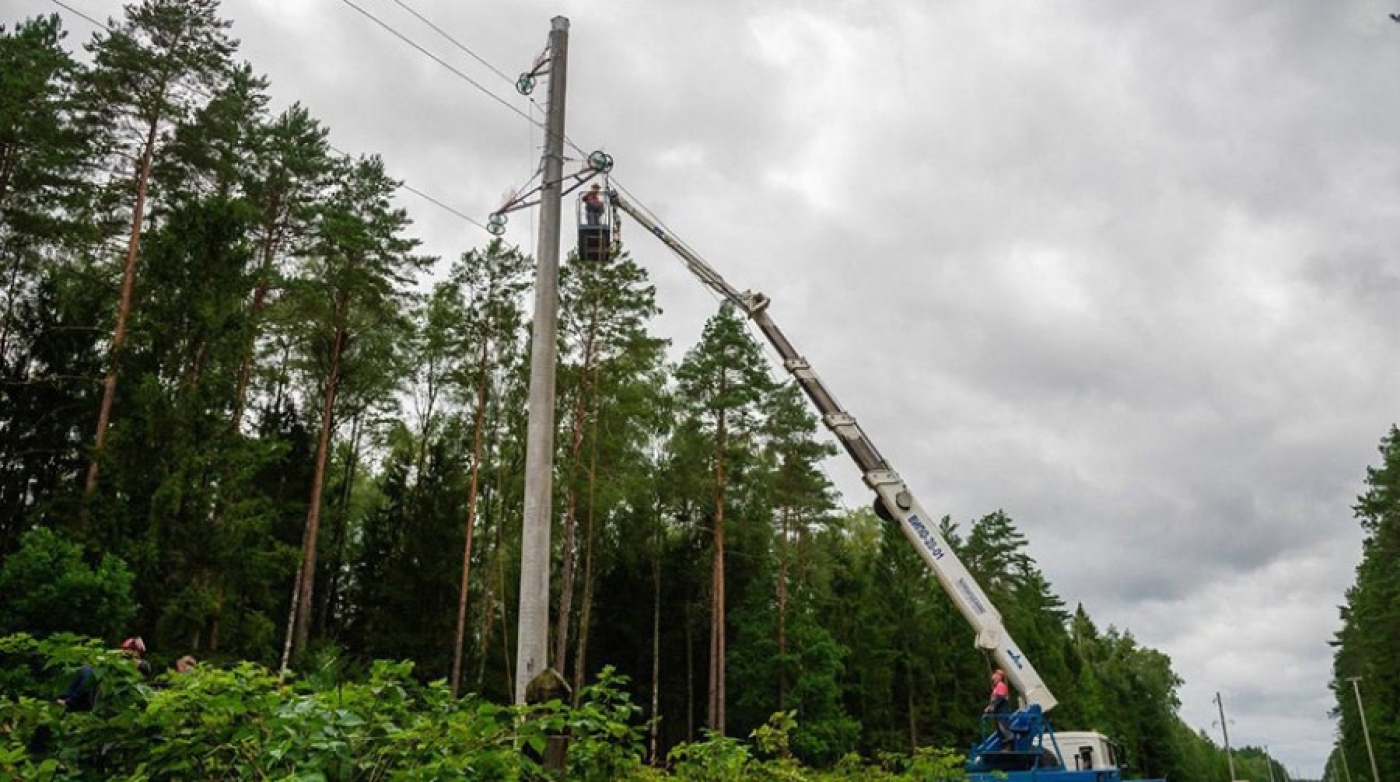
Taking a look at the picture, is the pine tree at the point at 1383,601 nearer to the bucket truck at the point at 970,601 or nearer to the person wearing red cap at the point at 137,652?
the bucket truck at the point at 970,601

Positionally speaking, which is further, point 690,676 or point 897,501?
point 690,676

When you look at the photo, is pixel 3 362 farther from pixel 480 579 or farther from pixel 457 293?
pixel 480 579

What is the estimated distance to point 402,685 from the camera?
3.17 meters

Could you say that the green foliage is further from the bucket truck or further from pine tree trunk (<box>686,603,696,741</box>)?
pine tree trunk (<box>686,603,696,741</box>)

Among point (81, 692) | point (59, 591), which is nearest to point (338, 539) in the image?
point (59, 591)

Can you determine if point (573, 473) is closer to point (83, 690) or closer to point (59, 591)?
point (59, 591)

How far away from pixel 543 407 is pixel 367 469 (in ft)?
113

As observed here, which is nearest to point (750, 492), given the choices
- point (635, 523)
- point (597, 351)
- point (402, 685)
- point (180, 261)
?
point (635, 523)

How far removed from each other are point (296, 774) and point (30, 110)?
23006 mm

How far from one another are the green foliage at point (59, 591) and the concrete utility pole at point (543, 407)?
9868 mm

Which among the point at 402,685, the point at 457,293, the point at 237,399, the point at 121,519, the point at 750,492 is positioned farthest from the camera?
the point at 750,492

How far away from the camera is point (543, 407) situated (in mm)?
8828

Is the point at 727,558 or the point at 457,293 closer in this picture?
the point at 457,293

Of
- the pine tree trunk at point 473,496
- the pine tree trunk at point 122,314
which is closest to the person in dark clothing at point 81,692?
the pine tree trunk at point 122,314
